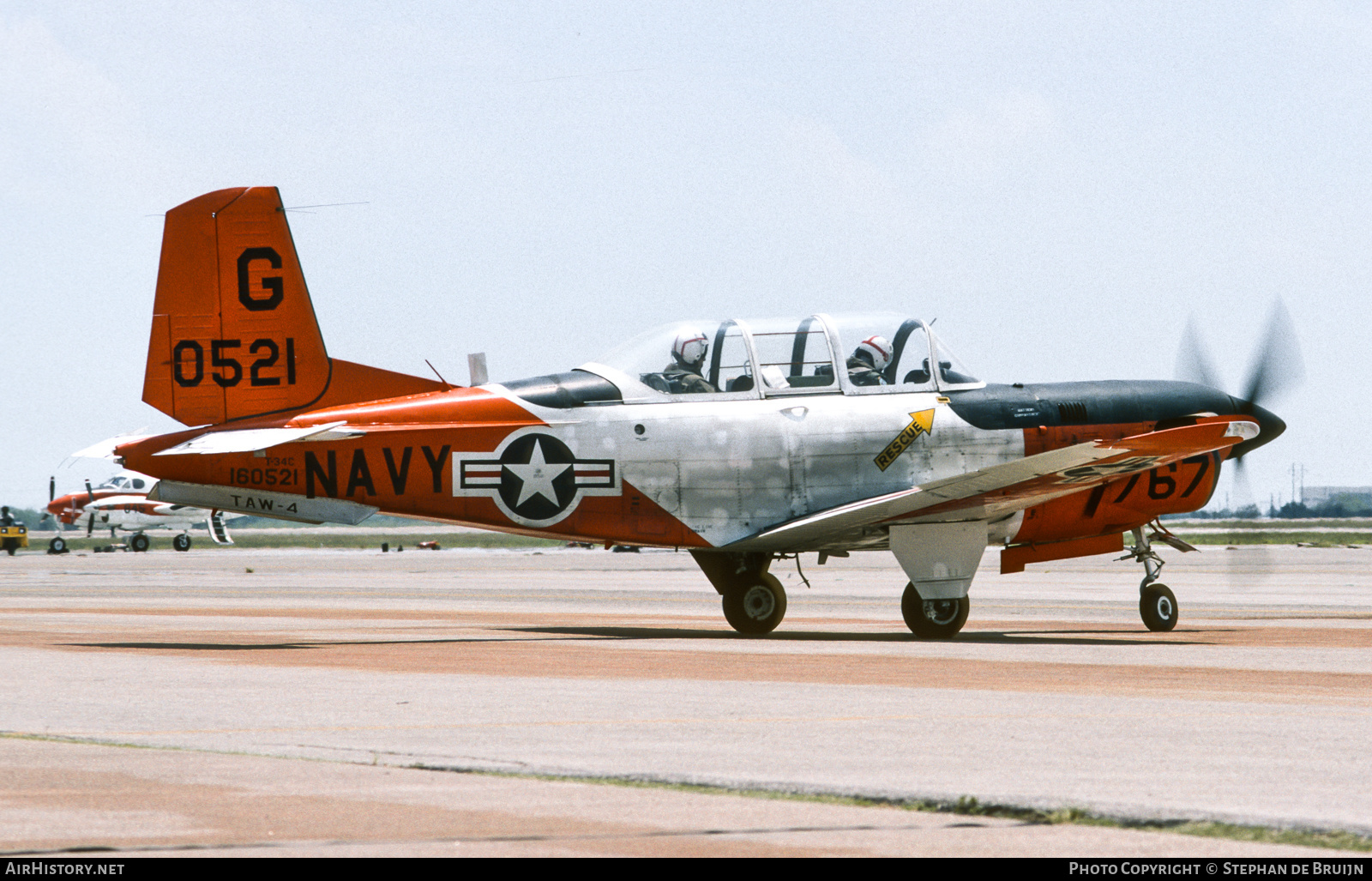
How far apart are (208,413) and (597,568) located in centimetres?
3718

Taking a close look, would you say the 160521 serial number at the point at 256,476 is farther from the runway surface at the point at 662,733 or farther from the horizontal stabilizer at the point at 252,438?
the runway surface at the point at 662,733

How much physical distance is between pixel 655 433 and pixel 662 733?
9.51 meters

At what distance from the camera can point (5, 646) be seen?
17828mm

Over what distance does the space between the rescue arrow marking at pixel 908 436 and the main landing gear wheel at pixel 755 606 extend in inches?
89.4

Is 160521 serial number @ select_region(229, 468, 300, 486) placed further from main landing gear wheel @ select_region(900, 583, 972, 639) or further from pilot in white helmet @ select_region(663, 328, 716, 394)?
main landing gear wheel @ select_region(900, 583, 972, 639)

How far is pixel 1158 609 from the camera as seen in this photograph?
2034cm

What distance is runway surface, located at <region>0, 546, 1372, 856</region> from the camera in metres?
6.56

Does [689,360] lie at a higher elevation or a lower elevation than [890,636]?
higher

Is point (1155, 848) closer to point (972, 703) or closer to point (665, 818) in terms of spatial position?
point (665, 818)

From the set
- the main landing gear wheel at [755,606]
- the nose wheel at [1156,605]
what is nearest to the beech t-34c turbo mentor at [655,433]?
the main landing gear wheel at [755,606]

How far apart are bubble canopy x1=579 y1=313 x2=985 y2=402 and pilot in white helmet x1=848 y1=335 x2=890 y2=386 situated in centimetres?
1

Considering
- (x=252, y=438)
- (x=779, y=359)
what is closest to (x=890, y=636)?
(x=779, y=359)

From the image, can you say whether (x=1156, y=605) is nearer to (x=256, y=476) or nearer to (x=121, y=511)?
(x=256, y=476)

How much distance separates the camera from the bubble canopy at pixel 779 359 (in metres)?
19.3
